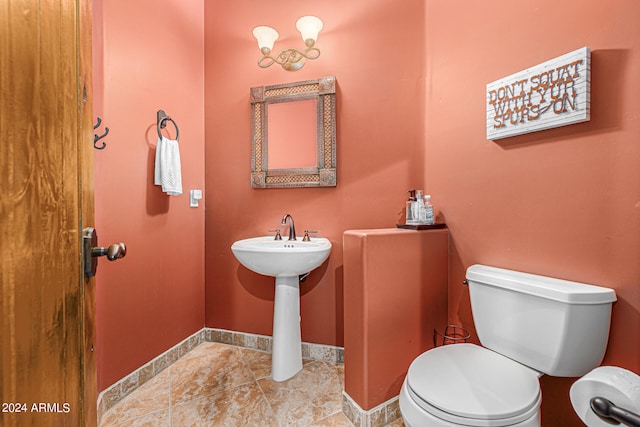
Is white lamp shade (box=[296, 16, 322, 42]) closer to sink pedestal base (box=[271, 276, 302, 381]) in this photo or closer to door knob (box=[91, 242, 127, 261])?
sink pedestal base (box=[271, 276, 302, 381])

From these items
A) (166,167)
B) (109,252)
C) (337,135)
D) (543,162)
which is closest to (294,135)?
(337,135)

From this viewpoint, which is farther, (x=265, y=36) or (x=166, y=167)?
(x=265, y=36)

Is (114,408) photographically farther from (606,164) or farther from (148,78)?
(606,164)

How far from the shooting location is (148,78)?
1.65 m

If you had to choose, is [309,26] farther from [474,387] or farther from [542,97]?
[474,387]

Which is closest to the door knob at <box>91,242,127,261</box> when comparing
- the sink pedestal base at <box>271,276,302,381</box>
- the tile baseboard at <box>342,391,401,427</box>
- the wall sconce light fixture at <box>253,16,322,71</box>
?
the sink pedestal base at <box>271,276,302,381</box>

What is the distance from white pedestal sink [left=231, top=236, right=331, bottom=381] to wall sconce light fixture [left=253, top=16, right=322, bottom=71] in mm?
1195

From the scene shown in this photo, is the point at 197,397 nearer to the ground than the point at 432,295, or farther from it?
nearer to the ground

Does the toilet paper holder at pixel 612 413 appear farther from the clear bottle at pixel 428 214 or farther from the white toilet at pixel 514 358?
the clear bottle at pixel 428 214

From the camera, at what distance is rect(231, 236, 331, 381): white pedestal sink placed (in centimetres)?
150

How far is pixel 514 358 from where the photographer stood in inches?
43.3

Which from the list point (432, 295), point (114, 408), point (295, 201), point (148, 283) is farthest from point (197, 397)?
point (432, 295)

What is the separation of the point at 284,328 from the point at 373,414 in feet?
2.08

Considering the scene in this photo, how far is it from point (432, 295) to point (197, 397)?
1386mm
